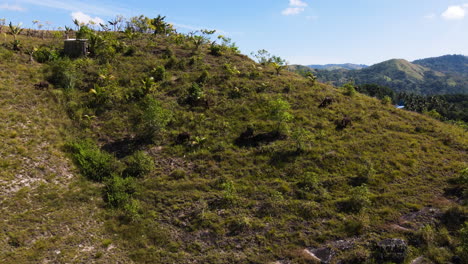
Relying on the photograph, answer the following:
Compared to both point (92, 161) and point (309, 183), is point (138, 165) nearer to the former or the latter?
point (92, 161)

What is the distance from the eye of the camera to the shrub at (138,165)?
716 inches

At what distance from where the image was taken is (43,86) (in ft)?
78.3

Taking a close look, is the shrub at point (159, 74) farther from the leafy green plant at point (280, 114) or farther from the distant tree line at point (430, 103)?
the distant tree line at point (430, 103)

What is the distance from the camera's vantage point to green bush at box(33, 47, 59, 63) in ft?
92.5

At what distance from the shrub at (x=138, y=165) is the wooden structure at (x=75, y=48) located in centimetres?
1845

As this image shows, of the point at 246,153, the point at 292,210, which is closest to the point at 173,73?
the point at 246,153

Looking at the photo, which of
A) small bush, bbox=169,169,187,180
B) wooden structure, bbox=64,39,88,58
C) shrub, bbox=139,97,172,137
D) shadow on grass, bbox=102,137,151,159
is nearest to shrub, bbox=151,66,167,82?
shrub, bbox=139,97,172,137

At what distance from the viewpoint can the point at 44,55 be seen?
28.5 meters

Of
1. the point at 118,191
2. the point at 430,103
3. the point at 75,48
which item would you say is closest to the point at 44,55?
the point at 75,48

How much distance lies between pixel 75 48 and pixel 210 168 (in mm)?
23227

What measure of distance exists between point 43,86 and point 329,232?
83.8 feet

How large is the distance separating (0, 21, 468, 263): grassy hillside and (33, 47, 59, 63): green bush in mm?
146

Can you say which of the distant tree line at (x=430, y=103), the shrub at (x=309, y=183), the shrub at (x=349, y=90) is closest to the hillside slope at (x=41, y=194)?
the shrub at (x=309, y=183)

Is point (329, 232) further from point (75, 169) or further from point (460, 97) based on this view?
point (460, 97)
